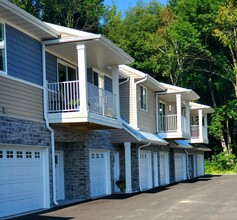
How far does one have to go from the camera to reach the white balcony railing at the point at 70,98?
1570cm

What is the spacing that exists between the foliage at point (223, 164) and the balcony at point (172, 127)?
44.9 ft

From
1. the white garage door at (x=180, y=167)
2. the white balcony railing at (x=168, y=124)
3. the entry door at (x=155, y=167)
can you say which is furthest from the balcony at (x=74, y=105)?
the white garage door at (x=180, y=167)

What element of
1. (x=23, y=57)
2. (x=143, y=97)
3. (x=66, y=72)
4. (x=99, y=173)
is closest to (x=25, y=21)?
(x=23, y=57)

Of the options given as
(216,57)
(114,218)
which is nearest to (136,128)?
(114,218)

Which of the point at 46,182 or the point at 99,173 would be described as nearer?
the point at 46,182

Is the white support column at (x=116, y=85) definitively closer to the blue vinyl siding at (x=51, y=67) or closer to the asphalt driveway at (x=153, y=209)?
the blue vinyl siding at (x=51, y=67)

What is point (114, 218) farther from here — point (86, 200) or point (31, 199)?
point (86, 200)

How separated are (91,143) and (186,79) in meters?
26.1

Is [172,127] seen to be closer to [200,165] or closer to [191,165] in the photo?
[191,165]

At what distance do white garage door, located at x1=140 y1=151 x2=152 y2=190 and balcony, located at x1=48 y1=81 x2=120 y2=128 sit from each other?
670 cm

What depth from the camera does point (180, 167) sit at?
3231cm

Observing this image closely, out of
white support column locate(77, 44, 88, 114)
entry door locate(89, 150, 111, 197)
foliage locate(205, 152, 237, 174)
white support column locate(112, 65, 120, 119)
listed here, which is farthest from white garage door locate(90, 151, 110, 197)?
foliage locate(205, 152, 237, 174)

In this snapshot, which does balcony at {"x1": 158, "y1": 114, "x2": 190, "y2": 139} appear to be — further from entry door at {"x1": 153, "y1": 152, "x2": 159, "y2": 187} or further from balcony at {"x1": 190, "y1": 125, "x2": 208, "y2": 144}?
balcony at {"x1": 190, "y1": 125, "x2": 208, "y2": 144}

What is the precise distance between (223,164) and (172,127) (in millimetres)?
15216
